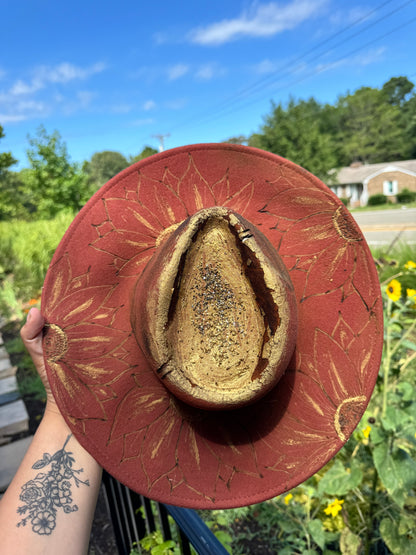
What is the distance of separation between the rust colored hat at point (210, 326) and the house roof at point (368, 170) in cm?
3749

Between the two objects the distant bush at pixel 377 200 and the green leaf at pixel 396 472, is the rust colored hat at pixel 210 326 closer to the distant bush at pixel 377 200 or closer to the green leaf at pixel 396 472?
the green leaf at pixel 396 472

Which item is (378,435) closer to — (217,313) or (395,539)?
(395,539)

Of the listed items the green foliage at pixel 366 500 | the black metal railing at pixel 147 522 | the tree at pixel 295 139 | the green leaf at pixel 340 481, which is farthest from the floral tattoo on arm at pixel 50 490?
the tree at pixel 295 139

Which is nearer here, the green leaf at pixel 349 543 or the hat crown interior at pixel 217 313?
the hat crown interior at pixel 217 313

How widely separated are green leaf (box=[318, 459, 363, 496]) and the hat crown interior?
1394mm

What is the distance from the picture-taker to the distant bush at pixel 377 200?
35750 millimetres

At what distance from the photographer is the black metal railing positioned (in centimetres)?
98

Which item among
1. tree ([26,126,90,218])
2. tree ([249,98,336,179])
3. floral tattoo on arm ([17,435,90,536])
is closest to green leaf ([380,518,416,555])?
floral tattoo on arm ([17,435,90,536])

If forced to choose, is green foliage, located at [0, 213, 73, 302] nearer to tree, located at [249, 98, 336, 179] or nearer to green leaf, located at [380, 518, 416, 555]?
green leaf, located at [380, 518, 416, 555]

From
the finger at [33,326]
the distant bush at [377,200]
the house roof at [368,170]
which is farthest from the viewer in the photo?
the house roof at [368,170]

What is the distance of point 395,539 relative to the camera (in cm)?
162

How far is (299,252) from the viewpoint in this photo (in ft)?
2.71

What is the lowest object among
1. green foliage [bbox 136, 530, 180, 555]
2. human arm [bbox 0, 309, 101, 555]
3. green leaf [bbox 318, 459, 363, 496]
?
green leaf [bbox 318, 459, 363, 496]

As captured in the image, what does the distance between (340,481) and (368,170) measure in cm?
4256
